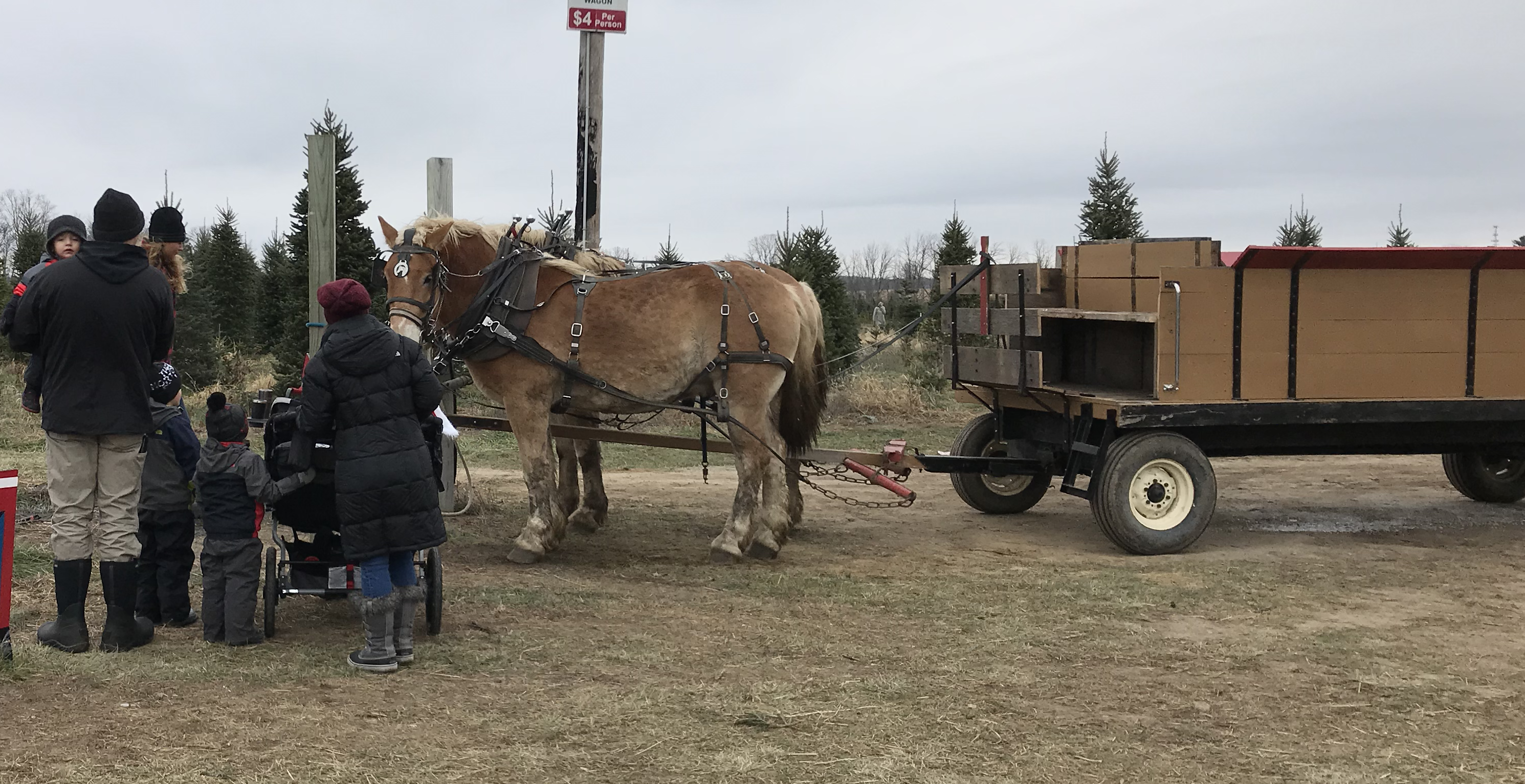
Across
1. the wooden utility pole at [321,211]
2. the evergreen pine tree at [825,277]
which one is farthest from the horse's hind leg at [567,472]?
the evergreen pine tree at [825,277]

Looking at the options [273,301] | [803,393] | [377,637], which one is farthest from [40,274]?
[273,301]

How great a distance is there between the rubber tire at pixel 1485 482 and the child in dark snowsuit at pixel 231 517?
9.02 meters

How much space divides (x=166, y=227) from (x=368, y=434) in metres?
2.01

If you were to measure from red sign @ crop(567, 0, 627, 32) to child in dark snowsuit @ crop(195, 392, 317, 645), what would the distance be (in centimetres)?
521

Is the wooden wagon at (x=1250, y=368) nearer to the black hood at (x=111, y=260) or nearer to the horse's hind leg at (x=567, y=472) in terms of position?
the horse's hind leg at (x=567, y=472)

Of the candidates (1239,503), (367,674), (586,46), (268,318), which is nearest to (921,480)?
(1239,503)

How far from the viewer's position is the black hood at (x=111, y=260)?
5457mm

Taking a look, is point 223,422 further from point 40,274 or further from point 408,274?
point 408,274

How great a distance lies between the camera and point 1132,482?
8055 mm

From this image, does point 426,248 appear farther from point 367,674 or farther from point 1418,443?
point 1418,443

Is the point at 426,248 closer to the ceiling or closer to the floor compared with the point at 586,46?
closer to the floor

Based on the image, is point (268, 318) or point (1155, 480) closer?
point (1155, 480)

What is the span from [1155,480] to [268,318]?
704 inches

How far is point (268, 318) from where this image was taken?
71.9 feet
